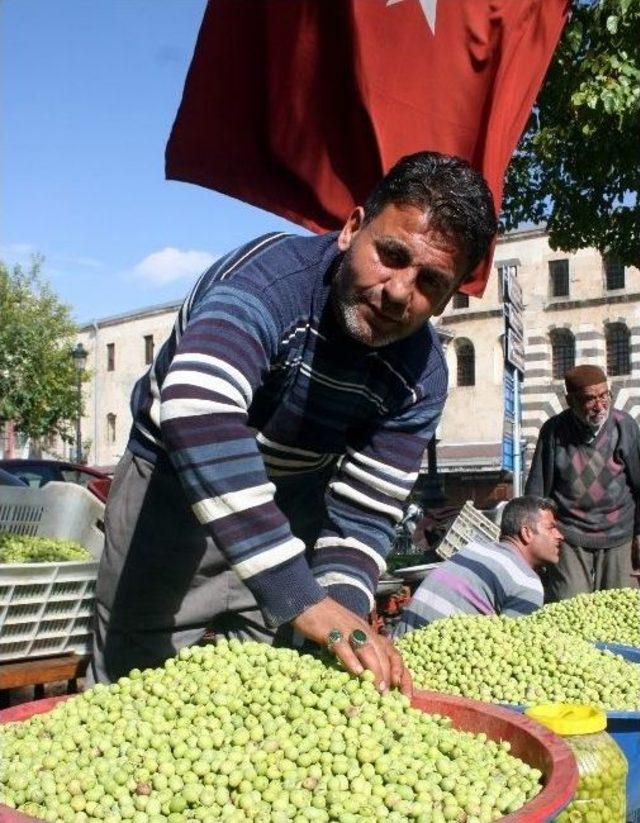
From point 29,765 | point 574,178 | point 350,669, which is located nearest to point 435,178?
point 350,669

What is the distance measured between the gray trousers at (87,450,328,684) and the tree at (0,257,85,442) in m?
28.3

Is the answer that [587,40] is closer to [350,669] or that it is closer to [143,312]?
[350,669]

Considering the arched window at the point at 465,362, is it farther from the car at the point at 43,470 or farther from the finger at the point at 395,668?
the finger at the point at 395,668

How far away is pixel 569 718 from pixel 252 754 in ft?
2.80

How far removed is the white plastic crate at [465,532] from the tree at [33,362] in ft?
81.0

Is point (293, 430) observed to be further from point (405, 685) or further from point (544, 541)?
point (544, 541)

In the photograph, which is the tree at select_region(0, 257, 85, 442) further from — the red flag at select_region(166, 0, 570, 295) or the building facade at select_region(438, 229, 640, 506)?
the red flag at select_region(166, 0, 570, 295)

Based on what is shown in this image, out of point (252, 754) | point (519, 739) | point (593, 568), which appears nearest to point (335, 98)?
point (519, 739)

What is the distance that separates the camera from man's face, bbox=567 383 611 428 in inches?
243

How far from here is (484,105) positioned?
12.9ft

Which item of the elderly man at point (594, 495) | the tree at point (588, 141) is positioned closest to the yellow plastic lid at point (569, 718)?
the elderly man at point (594, 495)

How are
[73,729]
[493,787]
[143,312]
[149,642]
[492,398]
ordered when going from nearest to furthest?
1. [493,787]
2. [73,729]
3. [149,642]
4. [492,398]
5. [143,312]

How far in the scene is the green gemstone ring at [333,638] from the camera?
1841mm

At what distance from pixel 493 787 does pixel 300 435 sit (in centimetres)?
113
